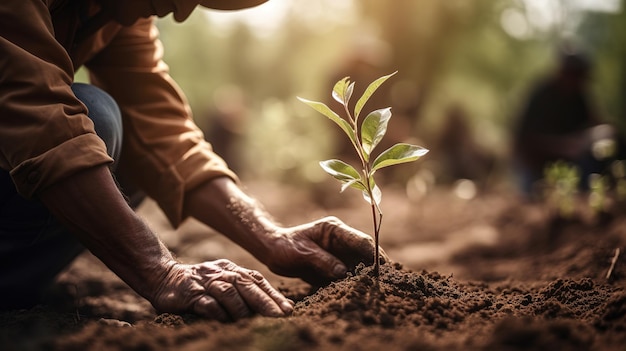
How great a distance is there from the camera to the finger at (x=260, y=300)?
1.69 meters

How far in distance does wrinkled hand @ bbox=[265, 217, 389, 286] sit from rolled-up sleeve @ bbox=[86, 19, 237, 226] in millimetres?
474

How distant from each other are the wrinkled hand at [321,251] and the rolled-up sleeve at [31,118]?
683mm

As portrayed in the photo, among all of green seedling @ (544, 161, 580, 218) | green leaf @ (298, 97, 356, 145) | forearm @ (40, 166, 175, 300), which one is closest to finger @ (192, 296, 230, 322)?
forearm @ (40, 166, 175, 300)

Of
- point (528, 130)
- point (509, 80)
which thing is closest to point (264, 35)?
point (509, 80)

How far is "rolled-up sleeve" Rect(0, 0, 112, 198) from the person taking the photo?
5.32 ft

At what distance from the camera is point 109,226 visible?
169 cm

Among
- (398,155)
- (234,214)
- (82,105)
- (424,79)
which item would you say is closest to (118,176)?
(234,214)

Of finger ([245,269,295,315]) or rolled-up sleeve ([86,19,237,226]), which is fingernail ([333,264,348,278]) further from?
rolled-up sleeve ([86,19,237,226])

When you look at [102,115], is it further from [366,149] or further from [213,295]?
[366,149]

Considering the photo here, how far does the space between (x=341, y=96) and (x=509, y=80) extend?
17.9 meters

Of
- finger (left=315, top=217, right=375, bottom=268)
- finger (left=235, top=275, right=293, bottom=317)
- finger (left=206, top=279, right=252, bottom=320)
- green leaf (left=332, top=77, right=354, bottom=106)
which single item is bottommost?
finger (left=206, top=279, right=252, bottom=320)

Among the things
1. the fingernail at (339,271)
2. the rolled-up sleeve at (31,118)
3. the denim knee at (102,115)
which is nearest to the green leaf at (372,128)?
the fingernail at (339,271)

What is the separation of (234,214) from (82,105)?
0.70 m

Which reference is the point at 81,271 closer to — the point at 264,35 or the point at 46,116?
the point at 46,116
